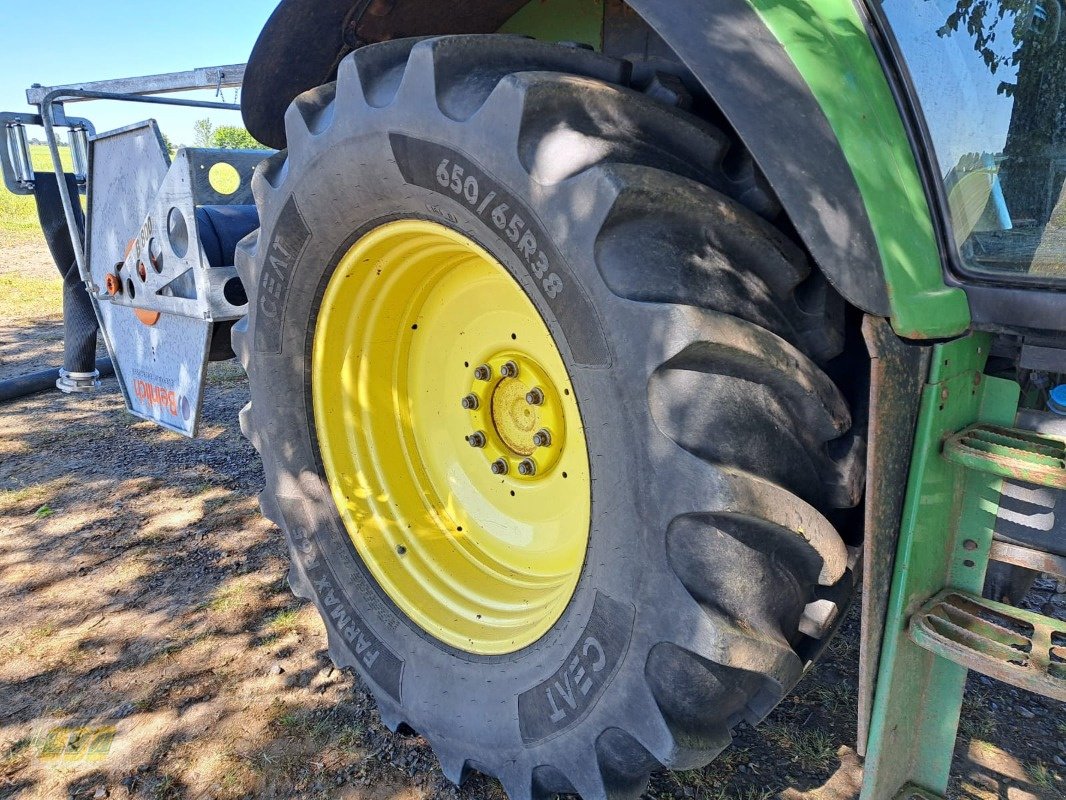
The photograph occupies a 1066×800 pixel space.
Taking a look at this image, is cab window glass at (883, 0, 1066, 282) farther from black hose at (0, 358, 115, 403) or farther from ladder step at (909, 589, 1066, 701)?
black hose at (0, 358, 115, 403)

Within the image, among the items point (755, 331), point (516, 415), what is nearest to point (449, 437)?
point (516, 415)

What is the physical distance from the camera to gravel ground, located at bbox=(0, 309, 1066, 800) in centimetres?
192

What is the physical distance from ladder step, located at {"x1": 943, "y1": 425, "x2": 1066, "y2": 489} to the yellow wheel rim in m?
0.83

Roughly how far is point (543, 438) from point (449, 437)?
0.40 metres

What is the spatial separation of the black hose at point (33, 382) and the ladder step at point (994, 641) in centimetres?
492

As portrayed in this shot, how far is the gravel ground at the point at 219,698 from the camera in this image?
1.92 metres

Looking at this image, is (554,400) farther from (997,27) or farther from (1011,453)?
(997,27)

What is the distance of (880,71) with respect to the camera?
51.1 inches

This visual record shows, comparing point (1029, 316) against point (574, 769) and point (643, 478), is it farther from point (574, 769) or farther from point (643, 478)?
point (574, 769)

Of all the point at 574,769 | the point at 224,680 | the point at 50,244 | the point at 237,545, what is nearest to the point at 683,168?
the point at 574,769

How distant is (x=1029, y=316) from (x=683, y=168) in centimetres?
61

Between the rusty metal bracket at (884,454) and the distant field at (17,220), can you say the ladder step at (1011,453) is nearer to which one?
the rusty metal bracket at (884,454)

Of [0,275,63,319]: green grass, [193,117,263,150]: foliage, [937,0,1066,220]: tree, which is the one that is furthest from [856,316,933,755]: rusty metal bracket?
[193,117,263,150]: foliage

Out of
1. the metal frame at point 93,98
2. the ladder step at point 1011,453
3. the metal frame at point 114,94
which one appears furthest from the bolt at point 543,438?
the metal frame at point 114,94
